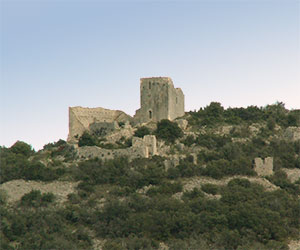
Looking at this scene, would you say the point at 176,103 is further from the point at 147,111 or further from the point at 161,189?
the point at 161,189

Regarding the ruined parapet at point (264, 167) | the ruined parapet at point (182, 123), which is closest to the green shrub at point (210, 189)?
the ruined parapet at point (264, 167)

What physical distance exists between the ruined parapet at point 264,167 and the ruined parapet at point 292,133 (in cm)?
694

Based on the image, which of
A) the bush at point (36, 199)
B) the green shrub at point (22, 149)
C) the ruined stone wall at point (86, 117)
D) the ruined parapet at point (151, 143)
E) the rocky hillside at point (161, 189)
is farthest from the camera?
the ruined stone wall at point (86, 117)

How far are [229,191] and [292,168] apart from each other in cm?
769

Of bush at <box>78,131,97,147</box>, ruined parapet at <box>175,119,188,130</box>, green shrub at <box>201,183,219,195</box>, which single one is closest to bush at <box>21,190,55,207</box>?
green shrub at <box>201,183,219,195</box>

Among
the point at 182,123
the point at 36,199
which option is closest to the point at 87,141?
the point at 182,123

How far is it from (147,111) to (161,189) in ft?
50.7

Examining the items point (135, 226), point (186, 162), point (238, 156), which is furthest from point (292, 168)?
point (135, 226)

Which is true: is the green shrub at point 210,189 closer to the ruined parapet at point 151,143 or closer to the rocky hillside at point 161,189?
the rocky hillside at point 161,189

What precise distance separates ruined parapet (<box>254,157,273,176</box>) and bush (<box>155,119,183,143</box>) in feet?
25.8

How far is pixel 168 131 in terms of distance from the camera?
150 feet

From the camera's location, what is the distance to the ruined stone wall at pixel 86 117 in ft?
167

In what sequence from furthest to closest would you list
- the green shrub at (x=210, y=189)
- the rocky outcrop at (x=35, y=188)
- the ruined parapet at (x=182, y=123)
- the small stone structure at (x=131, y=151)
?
the ruined parapet at (x=182, y=123)
the small stone structure at (x=131, y=151)
the rocky outcrop at (x=35, y=188)
the green shrub at (x=210, y=189)

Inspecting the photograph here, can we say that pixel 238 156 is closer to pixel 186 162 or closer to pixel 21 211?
pixel 186 162
